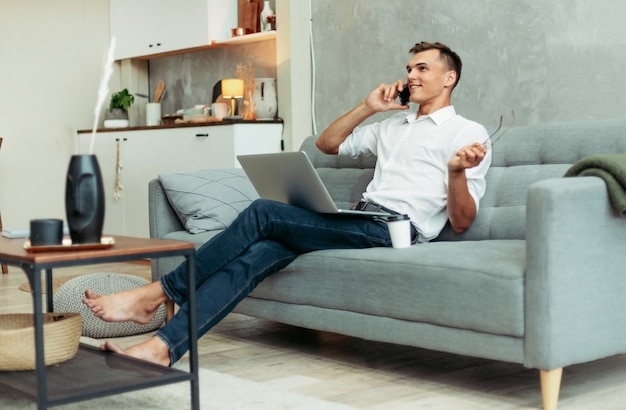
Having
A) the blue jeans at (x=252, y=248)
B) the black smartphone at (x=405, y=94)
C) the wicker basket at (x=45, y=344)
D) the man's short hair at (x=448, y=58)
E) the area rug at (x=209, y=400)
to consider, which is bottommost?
the area rug at (x=209, y=400)

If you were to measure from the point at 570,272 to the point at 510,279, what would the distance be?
16 centimetres

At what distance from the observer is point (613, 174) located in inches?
100

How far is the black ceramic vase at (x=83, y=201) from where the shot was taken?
231 centimetres

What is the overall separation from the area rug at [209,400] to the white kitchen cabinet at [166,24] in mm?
3383

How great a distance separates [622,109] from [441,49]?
848 mm

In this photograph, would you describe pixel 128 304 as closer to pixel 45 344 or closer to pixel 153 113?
pixel 45 344

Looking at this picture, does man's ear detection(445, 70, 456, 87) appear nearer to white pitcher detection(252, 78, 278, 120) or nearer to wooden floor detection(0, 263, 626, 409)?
wooden floor detection(0, 263, 626, 409)

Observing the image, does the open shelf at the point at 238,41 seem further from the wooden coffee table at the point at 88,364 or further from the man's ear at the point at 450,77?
the wooden coffee table at the point at 88,364

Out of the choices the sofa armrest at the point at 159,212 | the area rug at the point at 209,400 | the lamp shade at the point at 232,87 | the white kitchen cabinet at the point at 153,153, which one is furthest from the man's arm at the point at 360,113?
the lamp shade at the point at 232,87

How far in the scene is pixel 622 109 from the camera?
12.4ft

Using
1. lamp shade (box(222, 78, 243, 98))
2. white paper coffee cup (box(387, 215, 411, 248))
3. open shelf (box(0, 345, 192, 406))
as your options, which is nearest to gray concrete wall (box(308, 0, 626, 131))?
lamp shade (box(222, 78, 243, 98))

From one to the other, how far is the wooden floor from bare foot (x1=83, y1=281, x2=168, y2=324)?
330 millimetres

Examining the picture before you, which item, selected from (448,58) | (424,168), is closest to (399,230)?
(424,168)

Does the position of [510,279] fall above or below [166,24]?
below
